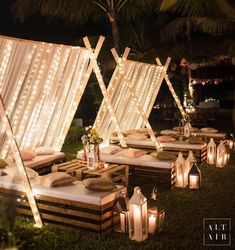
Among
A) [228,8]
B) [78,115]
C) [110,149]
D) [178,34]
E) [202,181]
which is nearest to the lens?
[202,181]

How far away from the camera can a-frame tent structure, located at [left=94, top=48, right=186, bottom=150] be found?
7039mm

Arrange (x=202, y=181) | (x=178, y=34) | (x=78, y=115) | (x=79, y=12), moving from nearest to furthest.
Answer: (x=202, y=181) → (x=79, y=12) → (x=78, y=115) → (x=178, y=34)

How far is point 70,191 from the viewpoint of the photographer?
3.84 m

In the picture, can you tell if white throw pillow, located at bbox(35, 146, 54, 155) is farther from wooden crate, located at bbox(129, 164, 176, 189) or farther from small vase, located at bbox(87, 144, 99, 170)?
wooden crate, located at bbox(129, 164, 176, 189)

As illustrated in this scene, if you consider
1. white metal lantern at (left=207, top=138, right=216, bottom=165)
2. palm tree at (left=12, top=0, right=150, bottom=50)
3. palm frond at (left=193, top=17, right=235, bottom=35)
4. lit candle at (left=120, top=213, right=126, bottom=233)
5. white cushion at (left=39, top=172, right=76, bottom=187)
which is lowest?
lit candle at (left=120, top=213, right=126, bottom=233)

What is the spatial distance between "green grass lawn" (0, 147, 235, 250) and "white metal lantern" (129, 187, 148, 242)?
0.07 meters

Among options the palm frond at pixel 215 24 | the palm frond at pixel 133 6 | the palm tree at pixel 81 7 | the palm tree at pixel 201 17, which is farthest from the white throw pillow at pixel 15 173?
the palm frond at pixel 215 24

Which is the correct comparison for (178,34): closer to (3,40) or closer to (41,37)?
(41,37)

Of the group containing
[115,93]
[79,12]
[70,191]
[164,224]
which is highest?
[79,12]

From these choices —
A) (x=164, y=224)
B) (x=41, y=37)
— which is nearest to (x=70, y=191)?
(x=164, y=224)

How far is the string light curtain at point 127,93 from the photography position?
282 inches

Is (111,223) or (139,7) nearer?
(111,223)

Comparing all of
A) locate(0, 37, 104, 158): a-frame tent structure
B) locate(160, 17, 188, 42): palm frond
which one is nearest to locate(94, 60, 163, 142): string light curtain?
locate(0, 37, 104, 158): a-frame tent structure

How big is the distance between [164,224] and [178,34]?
441 inches
